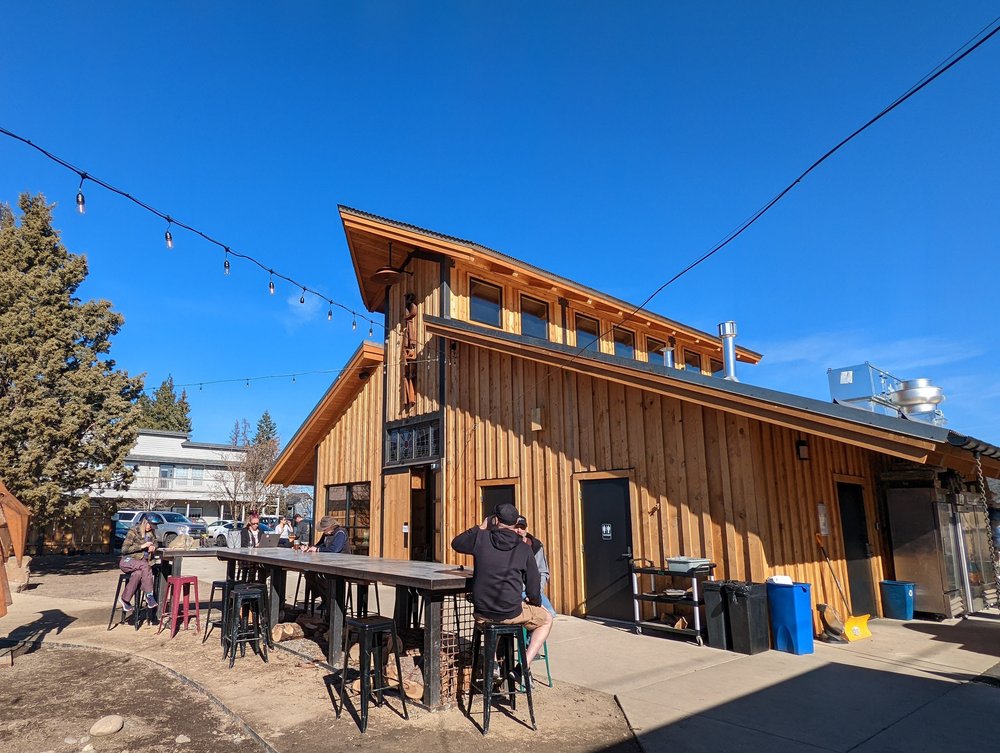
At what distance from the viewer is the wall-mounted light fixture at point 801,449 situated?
28.0 ft

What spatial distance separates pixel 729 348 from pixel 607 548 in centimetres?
484

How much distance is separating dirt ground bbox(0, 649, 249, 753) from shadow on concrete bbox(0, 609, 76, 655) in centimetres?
59

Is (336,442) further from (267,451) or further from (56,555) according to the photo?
(267,451)

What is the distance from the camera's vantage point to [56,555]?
72.8 ft

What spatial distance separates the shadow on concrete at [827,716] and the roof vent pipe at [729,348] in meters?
6.32

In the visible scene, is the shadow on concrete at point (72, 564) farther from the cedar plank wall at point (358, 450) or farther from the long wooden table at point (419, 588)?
the long wooden table at point (419, 588)

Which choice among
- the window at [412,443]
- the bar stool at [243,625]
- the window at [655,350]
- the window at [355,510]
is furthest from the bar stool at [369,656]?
the window at [655,350]

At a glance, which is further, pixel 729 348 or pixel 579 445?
pixel 729 348

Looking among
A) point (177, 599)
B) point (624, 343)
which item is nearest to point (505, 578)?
point (177, 599)

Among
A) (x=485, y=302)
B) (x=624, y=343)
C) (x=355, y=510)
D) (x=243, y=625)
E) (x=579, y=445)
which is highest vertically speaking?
(x=485, y=302)

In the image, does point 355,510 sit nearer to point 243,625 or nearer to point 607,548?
point 243,625

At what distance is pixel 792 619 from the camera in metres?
7.04

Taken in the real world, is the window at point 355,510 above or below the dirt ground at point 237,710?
above

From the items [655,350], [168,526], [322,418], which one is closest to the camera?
[322,418]
